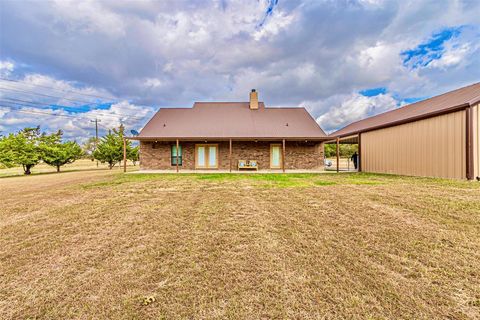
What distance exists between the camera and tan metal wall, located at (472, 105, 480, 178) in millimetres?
7855

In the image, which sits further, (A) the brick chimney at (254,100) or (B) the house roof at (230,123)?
(A) the brick chimney at (254,100)

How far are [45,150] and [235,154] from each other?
49.8 ft

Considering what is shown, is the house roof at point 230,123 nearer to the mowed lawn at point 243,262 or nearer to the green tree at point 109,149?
the green tree at point 109,149

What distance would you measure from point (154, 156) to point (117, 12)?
28.6 ft

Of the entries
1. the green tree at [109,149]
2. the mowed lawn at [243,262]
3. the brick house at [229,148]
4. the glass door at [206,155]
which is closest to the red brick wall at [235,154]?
the brick house at [229,148]

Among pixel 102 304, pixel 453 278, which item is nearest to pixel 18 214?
pixel 102 304

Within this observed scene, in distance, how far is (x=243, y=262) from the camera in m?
2.42

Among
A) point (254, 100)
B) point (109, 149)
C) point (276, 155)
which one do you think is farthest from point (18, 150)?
point (276, 155)

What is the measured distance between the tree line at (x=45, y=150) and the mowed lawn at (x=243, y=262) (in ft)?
48.4

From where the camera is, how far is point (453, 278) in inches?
81.0

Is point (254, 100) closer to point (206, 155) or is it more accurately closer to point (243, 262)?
point (206, 155)

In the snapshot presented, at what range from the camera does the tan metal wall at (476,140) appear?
7.86 metres

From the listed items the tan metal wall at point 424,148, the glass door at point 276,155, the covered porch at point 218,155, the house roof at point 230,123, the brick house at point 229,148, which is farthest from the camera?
the glass door at point 276,155

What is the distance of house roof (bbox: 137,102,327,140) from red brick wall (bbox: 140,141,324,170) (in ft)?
2.62
